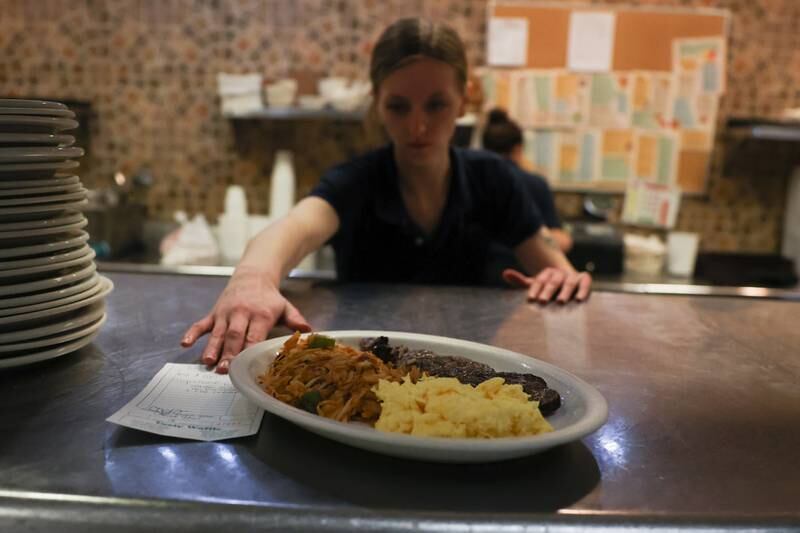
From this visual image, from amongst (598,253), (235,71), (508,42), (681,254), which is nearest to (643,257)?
(681,254)

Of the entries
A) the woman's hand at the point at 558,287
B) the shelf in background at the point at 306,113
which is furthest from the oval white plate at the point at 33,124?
the shelf in background at the point at 306,113

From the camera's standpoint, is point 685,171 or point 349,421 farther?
point 685,171

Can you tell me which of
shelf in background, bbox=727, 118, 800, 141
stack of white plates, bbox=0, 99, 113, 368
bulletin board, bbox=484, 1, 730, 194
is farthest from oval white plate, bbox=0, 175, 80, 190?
shelf in background, bbox=727, 118, 800, 141

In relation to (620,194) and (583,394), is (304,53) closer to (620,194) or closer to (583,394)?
(620,194)

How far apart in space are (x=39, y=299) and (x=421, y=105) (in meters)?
1.11

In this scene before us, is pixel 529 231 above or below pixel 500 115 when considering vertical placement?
below

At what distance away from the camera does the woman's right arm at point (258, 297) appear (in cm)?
97

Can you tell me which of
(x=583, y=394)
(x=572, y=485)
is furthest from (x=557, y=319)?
(x=572, y=485)

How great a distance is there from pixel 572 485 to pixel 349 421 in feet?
0.79

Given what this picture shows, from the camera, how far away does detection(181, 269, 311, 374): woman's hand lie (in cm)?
95

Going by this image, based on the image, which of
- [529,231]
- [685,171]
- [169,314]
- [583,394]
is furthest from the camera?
[685,171]

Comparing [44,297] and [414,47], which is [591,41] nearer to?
[414,47]

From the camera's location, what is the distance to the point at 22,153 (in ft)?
2.67

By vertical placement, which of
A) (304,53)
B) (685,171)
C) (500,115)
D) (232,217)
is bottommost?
(232,217)
